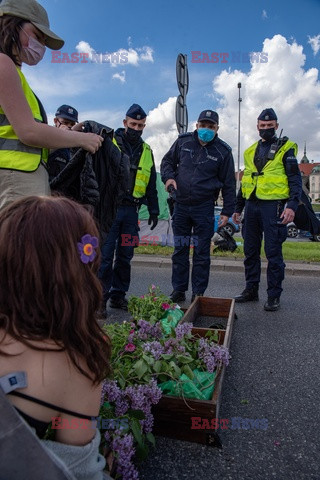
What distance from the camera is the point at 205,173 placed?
14.9 feet

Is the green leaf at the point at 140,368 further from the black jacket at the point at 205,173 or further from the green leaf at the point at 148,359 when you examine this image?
the black jacket at the point at 205,173

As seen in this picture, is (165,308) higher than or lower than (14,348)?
lower

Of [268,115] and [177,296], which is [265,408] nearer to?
[177,296]

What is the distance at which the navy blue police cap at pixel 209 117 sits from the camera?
449cm

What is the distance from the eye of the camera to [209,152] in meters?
4.57

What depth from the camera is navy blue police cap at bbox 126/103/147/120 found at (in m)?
4.32

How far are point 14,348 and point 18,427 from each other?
21 centimetres

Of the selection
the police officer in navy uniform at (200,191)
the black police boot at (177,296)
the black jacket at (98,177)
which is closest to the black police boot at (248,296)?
the police officer in navy uniform at (200,191)

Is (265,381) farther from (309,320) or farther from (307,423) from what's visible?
(309,320)

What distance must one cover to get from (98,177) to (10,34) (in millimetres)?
947

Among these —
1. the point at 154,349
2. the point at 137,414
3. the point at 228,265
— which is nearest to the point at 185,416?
the point at 137,414

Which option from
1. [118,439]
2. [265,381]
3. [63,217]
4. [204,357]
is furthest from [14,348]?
[265,381]

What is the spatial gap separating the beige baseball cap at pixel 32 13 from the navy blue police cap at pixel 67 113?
Answer: 7.17 feet

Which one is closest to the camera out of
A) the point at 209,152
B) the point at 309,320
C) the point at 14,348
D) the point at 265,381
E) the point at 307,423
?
the point at 14,348
